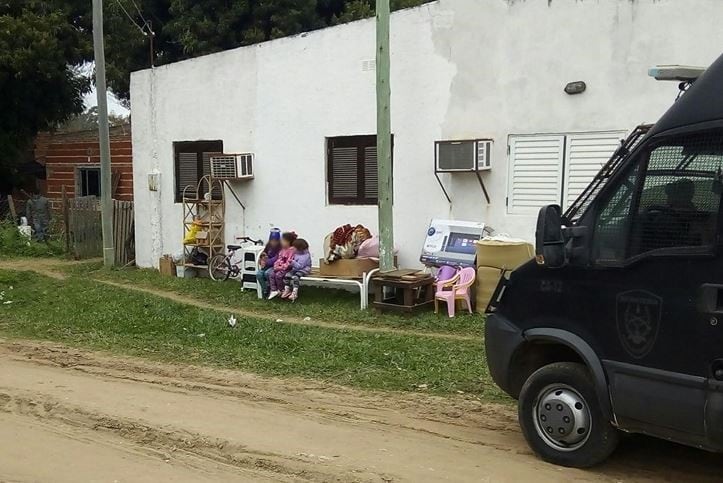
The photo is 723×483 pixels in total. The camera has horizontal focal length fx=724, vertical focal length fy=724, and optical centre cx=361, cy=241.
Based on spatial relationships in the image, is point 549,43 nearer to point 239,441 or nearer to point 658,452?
point 658,452

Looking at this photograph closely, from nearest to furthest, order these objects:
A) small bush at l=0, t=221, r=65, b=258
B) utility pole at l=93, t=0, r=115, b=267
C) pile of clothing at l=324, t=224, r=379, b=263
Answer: pile of clothing at l=324, t=224, r=379, b=263, utility pole at l=93, t=0, r=115, b=267, small bush at l=0, t=221, r=65, b=258

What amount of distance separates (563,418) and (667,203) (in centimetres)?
154

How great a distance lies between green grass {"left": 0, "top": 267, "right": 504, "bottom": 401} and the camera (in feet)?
24.0

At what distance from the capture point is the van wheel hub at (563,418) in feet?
15.4

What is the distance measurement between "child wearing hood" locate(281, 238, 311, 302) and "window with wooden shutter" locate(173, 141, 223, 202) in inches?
125

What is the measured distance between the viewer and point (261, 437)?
5484 mm

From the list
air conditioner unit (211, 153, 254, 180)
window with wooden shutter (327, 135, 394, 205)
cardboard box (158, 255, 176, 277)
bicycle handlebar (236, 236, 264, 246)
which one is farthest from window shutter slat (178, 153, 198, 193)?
window with wooden shutter (327, 135, 394, 205)

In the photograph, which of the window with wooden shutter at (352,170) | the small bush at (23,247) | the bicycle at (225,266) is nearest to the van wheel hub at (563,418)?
the window with wooden shutter at (352,170)

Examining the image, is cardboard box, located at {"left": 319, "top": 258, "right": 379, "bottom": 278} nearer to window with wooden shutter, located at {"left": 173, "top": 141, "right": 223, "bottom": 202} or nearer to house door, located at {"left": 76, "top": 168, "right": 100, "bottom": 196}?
window with wooden shutter, located at {"left": 173, "top": 141, "right": 223, "bottom": 202}

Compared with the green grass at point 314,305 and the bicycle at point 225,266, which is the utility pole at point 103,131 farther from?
the bicycle at point 225,266

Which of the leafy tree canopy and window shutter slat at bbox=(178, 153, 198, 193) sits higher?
the leafy tree canopy

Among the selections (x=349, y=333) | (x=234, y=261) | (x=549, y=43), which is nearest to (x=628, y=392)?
(x=349, y=333)

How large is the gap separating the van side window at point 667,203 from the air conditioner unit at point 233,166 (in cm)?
951

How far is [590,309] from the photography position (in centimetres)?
457
